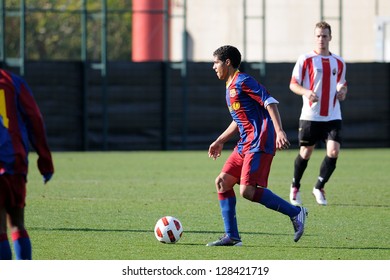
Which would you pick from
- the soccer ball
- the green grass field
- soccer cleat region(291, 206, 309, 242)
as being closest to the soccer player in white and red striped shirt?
the green grass field

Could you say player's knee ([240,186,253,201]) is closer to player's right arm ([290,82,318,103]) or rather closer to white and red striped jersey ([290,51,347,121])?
player's right arm ([290,82,318,103])

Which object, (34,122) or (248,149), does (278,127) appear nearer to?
(248,149)

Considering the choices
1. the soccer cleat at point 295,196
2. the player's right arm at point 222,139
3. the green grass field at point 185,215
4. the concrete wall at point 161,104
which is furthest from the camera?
the concrete wall at point 161,104

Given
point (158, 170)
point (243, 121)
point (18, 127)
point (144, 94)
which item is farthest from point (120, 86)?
point (18, 127)

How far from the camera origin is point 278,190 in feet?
44.6

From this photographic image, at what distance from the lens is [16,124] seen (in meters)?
6.38

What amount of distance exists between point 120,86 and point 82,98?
92 cm

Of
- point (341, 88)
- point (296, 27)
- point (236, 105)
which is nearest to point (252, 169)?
point (236, 105)

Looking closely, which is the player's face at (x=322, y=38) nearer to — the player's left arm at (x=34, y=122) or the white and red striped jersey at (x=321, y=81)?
the white and red striped jersey at (x=321, y=81)

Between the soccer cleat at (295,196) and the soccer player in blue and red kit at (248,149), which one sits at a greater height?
the soccer player in blue and red kit at (248,149)

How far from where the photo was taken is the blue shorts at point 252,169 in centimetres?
854

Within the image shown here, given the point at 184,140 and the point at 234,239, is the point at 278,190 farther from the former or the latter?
the point at 184,140

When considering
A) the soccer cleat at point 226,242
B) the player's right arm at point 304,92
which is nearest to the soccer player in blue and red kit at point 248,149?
the soccer cleat at point 226,242

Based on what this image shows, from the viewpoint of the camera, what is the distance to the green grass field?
26.9 ft
